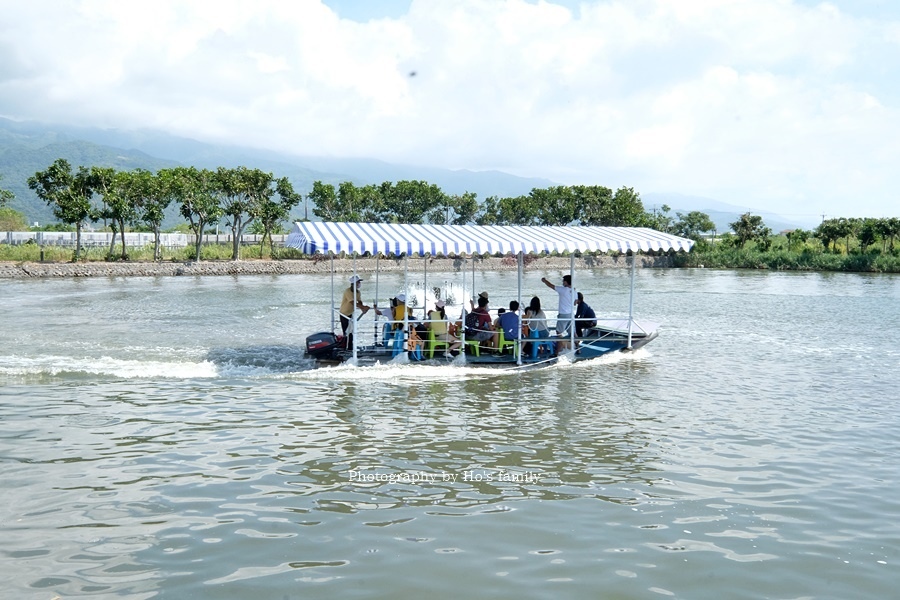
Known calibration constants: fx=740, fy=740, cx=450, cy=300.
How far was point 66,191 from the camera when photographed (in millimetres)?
51375

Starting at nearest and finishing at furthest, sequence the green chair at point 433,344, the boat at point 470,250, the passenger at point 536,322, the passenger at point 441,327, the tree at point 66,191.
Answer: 1. the boat at point 470,250
2. the green chair at point 433,344
3. the passenger at point 441,327
4. the passenger at point 536,322
5. the tree at point 66,191

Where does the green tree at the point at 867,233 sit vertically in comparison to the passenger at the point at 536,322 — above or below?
above

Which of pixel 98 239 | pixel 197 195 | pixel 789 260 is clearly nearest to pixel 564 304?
pixel 197 195

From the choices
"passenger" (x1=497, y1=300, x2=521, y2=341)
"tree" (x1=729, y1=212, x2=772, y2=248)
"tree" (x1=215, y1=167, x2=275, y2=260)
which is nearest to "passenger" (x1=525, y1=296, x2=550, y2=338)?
"passenger" (x1=497, y1=300, x2=521, y2=341)

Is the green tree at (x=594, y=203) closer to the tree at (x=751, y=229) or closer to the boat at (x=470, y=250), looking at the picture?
the tree at (x=751, y=229)

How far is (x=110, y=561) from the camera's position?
6234 mm

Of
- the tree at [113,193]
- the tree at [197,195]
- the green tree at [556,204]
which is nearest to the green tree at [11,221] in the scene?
the tree at [113,193]

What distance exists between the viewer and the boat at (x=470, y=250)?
45.1 feet

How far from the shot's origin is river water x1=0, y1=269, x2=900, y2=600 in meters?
6.17

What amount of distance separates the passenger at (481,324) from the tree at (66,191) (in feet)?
144

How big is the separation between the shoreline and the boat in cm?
2011

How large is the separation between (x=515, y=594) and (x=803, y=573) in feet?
8.30

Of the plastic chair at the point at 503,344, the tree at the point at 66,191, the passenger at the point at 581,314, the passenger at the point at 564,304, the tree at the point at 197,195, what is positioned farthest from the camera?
the tree at the point at 197,195

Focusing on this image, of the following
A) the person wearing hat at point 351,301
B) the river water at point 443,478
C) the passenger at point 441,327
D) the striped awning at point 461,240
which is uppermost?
the striped awning at point 461,240
